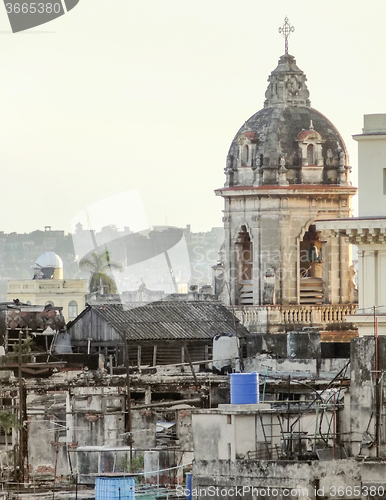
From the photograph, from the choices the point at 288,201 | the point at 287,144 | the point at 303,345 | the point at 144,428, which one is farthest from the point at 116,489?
the point at 287,144

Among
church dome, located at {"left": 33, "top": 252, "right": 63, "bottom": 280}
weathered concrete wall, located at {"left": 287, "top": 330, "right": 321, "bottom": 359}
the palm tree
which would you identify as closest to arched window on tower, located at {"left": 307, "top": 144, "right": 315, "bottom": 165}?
weathered concrete wall, located at {"left": 287, "top": 330, "right": 321, "bottom": 359}

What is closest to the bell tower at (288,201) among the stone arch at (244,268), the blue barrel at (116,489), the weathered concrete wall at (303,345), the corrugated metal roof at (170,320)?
the stone arch at (244,268)

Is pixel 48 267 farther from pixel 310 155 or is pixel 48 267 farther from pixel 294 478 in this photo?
pixel 294 478

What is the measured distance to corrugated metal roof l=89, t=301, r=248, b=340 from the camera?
2842 inches

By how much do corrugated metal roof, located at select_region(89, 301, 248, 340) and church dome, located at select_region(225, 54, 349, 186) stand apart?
16.7 feet

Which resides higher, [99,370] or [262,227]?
[262,227]

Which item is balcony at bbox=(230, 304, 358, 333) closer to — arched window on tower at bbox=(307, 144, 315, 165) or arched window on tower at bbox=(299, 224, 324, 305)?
arched window on tower at bbox=(299, 224, 324, 305)

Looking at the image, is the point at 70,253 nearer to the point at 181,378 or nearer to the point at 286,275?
the point at 286,275

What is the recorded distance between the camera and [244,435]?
1455 inches

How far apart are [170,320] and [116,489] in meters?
34.7

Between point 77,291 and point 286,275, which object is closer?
point 286,275

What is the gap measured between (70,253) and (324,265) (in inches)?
3664

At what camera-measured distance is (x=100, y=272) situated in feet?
451

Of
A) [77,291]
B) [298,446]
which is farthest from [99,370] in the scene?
[77,291]
